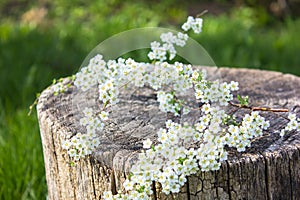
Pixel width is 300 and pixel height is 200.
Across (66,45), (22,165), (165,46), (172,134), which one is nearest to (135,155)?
(172,134)

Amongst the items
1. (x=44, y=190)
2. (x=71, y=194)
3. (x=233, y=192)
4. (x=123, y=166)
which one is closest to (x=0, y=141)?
(x=44, y=190)

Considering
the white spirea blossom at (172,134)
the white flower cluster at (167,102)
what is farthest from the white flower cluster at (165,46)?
the white flower cluster at (167,102)

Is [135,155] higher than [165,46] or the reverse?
the reverse

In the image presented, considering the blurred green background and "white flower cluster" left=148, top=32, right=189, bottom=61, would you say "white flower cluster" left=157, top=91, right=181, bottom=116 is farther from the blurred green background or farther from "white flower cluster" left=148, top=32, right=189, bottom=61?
the blurred green background

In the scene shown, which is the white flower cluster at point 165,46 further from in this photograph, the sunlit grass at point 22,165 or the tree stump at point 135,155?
the sunlit grass at point 22,165

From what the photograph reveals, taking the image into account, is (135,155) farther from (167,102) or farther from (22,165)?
(22,165)

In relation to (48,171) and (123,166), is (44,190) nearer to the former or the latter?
(48,171)
